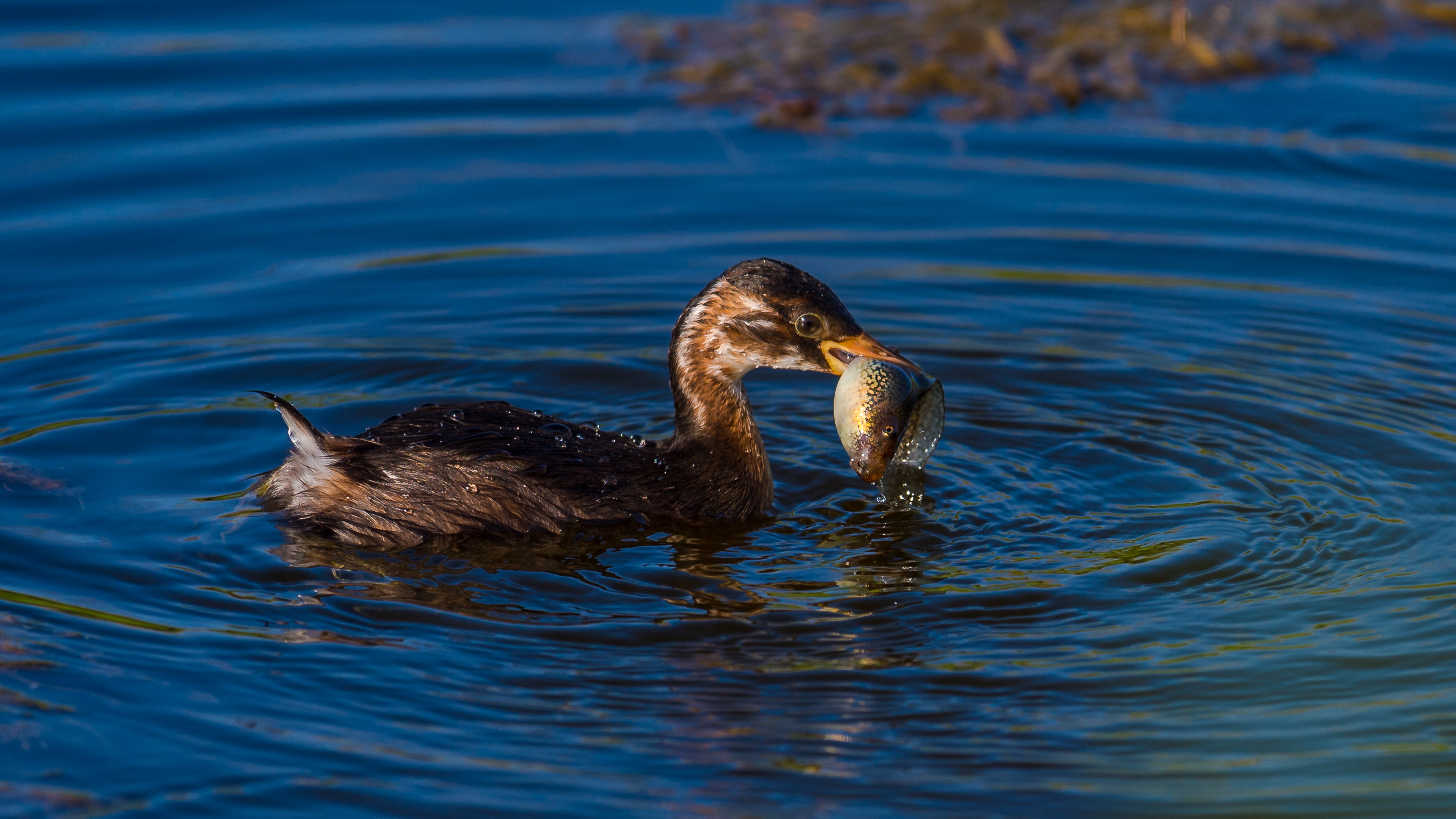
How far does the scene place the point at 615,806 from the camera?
206 inches

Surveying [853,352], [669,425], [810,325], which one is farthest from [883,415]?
[669,425]

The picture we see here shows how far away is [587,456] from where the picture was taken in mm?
7340

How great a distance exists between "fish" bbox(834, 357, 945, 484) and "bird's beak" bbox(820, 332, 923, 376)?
0.15 metres

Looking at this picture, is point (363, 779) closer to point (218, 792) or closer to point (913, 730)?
point (218, 792)

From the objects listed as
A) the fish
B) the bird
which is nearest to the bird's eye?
the bird

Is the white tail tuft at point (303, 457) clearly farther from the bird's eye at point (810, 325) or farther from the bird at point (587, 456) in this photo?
the bird's eye at point (810, 325)

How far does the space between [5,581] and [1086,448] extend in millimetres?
4793

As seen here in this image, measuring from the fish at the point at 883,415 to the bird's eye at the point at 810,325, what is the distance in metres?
0.32

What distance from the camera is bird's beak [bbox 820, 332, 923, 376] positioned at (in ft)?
24.7

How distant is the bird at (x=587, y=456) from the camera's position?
23.1ft

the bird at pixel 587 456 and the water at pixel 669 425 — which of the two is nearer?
the water at pixel 669 425

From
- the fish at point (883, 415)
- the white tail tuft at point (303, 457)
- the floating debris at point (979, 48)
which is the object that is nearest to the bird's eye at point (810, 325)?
the fish at point (883, 415)

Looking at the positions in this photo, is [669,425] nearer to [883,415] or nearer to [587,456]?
[587,456]

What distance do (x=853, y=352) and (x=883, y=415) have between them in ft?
1.79
